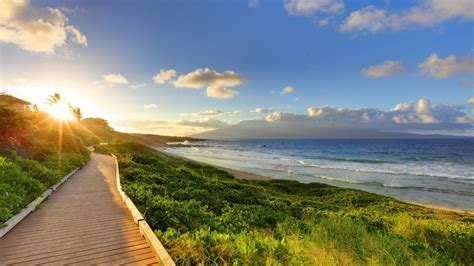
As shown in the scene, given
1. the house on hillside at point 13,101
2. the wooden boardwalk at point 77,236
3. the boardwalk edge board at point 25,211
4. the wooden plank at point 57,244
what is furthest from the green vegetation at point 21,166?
the house on hillside at point 13,101

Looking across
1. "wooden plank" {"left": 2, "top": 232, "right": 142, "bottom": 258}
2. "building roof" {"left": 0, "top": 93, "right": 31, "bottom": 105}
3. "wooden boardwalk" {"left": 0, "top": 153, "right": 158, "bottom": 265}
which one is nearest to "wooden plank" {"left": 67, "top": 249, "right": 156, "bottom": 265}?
"wooden boardwalk" {"left": 0, "top": 153, "right": 158, "bottom": 265}

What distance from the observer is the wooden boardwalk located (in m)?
5.78

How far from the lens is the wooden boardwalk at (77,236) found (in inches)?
228

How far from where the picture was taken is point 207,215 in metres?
9.50

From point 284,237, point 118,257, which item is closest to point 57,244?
point 118,257

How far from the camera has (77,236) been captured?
695cm

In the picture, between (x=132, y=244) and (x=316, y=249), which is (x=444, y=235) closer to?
(x=316, y=249)

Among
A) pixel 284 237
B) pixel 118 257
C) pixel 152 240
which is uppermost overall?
pixel 152 240

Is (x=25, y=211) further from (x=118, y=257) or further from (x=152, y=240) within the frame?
(x=152, y=240)

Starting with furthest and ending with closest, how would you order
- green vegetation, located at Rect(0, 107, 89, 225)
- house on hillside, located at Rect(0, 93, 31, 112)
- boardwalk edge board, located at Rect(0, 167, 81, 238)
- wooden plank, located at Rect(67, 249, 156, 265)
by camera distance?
house on hillside, located at Rect(0, 93, 31, 112)
green vegetation, located at Rect(0, 107, 89, 225)
boardwalk edge board, located at Rect(0, 167, 81, 238)
wooden plank, located at Rect(67, 249, 156, 265)

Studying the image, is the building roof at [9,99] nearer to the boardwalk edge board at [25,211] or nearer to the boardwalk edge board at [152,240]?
the boardwalk edge board at [25,211]

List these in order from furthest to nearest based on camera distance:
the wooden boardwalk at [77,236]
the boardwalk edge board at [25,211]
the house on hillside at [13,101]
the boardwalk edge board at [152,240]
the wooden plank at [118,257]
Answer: the house on hillside at [13,101] → the boardwalk edge board at [25,211] → the wooden boardwalk at [77,236] → the wooden plank at [118,257] → the boardwalk edge board at [152,240]

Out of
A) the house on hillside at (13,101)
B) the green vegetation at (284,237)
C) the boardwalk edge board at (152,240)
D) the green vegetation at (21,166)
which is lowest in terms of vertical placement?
the green vegetation at (284,237)

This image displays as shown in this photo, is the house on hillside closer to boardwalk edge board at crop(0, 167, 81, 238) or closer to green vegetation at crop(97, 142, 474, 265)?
boardwalk edge board at crop(0, 167, 81, 238)
